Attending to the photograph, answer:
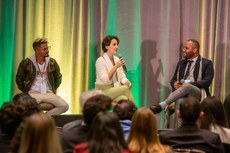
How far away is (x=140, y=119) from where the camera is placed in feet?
9.39

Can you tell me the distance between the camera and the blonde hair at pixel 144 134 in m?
2.84

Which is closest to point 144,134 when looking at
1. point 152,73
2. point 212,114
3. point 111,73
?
point 212,114

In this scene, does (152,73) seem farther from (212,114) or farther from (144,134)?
(144,134)

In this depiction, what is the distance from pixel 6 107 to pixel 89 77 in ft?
11.8

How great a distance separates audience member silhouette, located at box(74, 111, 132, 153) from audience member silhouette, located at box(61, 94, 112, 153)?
538 mm

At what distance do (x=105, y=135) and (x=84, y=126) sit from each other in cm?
73

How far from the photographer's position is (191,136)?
312cm

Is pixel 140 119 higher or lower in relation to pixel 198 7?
lower

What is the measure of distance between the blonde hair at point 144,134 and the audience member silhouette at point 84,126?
0.89 feet

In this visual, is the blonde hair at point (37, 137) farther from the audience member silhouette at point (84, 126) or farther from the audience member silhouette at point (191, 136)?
the audience member silhouette at point (191, 136)

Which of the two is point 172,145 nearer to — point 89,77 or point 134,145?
point 134,145

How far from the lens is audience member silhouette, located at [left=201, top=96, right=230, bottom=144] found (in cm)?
354

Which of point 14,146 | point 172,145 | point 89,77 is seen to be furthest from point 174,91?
point 14,146

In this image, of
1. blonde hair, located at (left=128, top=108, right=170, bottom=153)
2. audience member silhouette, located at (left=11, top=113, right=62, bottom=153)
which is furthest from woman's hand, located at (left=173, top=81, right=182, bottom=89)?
audience member silhouette, located at (left=11, top=113, right=62, bottom=153)
